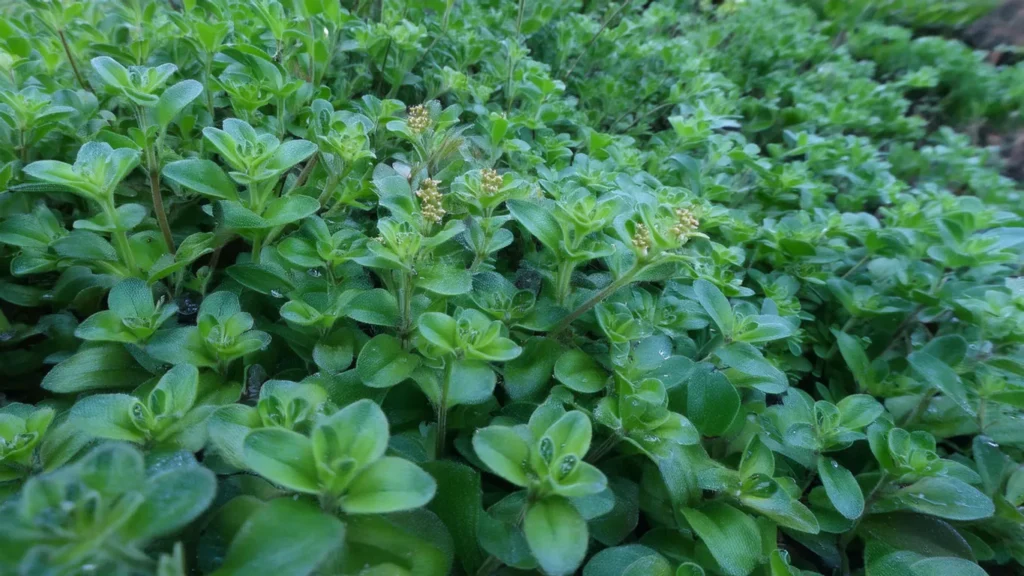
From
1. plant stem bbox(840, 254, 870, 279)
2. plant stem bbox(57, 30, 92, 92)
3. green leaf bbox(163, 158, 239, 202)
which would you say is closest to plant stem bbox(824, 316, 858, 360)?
plant stem bbox(840, 254, 870, 279)

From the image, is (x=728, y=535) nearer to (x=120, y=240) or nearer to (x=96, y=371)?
(x=96, y=371)

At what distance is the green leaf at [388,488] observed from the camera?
0.77 metres

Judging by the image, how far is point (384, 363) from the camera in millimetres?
1110

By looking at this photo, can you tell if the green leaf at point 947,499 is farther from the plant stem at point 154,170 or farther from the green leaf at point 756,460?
the plant stem at point 154,170

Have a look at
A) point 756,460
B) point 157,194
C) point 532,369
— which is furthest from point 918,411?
point 157,194

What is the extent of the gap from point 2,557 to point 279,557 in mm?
279

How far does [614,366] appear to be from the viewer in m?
1.21

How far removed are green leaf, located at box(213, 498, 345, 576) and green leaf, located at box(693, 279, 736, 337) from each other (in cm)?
92

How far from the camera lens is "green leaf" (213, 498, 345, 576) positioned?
27.4 inches

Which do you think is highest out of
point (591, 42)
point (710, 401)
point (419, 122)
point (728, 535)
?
point (591, 42)

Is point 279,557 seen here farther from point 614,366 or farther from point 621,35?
point 621,35

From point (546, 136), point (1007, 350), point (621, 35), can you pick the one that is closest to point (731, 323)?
point (546, 136)

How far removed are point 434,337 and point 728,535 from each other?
0.65 meters

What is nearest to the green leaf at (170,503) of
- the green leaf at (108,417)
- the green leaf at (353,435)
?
the green leaf at (353,435)
